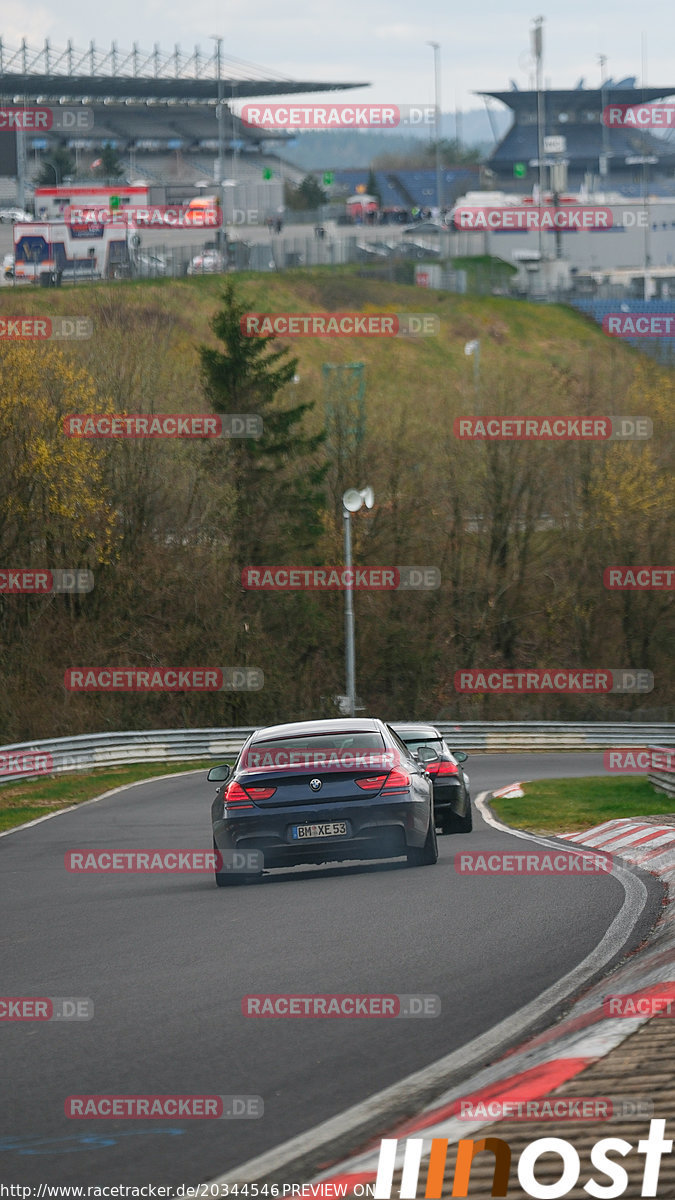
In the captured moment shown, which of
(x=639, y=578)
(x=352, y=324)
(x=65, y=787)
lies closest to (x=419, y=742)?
(x=65, y=787)

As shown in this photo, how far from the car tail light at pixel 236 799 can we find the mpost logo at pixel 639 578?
132 ft

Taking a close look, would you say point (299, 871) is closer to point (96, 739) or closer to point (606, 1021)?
point (606, 1021)

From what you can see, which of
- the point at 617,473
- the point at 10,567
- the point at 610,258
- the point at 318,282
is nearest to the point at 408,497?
the point at 617,473

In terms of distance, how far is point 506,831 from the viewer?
17641 millimetres

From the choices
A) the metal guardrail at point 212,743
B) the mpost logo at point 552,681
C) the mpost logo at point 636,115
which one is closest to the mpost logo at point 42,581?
the metal guardrail at point 212,743

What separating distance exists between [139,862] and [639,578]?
3800 centimetres

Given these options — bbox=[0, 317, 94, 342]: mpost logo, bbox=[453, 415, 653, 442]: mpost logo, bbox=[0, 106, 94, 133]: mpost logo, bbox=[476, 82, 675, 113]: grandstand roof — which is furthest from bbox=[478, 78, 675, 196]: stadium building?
bbox=[0, 317, 94, 342]: mpost logo

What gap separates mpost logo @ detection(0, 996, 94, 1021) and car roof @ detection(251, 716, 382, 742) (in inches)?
204

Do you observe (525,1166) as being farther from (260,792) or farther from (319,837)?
(260,792)

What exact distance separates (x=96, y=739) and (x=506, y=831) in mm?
17998

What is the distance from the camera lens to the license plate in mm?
12125

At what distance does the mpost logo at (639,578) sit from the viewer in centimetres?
5106

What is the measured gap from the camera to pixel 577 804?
2275cm

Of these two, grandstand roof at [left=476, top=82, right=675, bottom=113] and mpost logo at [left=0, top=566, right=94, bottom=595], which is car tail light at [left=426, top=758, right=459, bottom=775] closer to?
mpost logo at [left=0, top=566, right=94, bottom=595]
